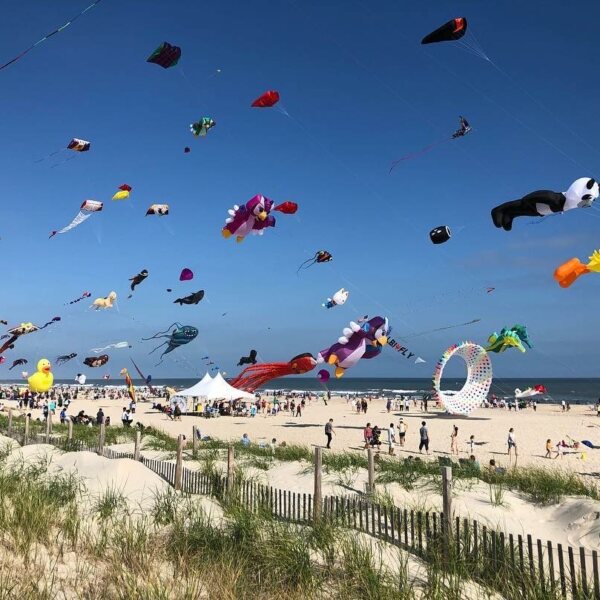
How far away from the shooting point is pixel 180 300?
21391mm

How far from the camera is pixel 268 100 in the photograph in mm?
14969

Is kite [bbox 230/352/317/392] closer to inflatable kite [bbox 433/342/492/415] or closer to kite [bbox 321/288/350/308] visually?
kite [bbox 321/288/350/308]

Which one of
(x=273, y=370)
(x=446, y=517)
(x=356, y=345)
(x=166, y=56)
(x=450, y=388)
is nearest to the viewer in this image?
(x=446, y=517)

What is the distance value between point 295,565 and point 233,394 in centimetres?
2485

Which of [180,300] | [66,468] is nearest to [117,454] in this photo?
[66,468]

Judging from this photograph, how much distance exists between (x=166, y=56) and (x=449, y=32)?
7.60 metres

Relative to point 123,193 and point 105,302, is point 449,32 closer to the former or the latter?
point 123,193

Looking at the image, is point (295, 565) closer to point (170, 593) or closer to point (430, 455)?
point (170, 593)

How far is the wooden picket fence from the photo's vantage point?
5.97 metres

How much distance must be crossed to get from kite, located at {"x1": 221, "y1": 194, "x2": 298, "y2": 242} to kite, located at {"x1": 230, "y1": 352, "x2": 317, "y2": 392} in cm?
608

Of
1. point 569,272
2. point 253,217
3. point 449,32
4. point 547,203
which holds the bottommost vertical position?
point 569,272

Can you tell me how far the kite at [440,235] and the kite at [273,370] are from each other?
7403 millimetres

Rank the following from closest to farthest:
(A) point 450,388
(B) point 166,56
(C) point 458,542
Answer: (C) point 458,542 → (B) point 166,56 → (A) point 450,388

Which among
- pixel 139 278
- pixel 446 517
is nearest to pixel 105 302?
pixel 139 278
